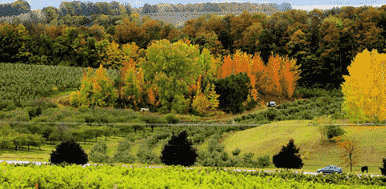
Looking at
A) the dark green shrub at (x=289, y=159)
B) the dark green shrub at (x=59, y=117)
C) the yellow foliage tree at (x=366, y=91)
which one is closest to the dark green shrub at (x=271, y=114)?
the yellow foliage tree at (x=366, y=91)

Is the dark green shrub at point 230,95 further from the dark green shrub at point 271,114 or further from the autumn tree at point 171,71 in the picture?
the dark green shrub at point 271,114

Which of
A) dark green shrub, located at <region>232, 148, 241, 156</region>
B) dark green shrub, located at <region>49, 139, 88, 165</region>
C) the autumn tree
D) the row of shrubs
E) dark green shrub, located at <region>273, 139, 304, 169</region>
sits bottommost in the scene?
the row of shrubs

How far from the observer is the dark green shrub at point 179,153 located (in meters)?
16.3

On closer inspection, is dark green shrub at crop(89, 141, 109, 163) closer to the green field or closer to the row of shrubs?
the green field

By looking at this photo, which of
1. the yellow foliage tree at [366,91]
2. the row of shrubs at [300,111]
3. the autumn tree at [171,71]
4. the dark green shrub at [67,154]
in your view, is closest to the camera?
the dark green shrub at [67,154]

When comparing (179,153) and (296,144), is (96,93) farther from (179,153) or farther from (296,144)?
(296,144)

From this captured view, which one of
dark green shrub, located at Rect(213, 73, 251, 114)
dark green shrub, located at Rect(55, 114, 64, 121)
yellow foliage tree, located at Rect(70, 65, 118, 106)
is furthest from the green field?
yellow foliage tree, located at Rect(70, 65, 118, 106)

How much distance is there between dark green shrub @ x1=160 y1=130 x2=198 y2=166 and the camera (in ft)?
53.6

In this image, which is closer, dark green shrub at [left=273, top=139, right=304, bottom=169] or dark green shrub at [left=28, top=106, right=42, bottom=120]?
dark green shrub at [left=273, top=139, right=304, bottom=169]

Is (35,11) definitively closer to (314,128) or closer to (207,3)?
(207,3)

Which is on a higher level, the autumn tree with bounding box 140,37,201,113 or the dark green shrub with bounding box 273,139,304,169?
the autumn tree with bounding box 140,37,201,113

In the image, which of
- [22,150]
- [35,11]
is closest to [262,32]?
[22,150]

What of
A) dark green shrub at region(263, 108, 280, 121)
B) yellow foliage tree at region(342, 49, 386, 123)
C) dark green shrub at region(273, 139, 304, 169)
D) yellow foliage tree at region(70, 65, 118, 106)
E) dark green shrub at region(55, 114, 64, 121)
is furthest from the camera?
yellow foliage tree at region(70, 65, 118, 106)

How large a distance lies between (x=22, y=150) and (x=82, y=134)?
3356 millimetres
